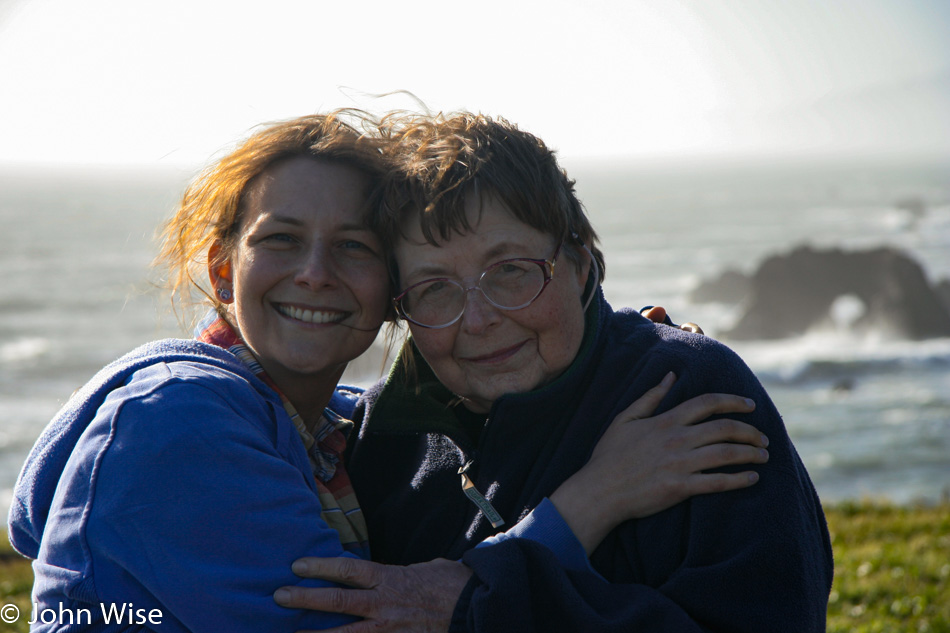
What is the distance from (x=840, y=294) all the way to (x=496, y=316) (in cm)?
4148

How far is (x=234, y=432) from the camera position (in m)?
2.18

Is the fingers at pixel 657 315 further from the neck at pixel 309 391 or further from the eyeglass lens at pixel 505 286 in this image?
the neck at pixel 309 391

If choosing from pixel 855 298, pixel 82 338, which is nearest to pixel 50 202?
pixel 82 338

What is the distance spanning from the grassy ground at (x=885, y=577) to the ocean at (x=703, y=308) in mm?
3345

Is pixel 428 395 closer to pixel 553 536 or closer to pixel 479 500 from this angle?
pixel 479 500

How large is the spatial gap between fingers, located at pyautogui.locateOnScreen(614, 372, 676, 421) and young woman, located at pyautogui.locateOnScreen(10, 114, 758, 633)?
0.17 m

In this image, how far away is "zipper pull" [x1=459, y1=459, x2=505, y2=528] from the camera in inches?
101

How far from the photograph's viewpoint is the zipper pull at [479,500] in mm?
2562

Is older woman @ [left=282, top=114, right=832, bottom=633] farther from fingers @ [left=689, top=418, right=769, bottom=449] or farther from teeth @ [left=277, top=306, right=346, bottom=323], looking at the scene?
teeth @ [left=277, top=306, right=346, bottom=323]

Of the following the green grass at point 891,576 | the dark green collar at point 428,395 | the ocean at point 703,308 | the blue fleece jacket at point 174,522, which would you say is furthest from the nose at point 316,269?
the green grass at point 891,576

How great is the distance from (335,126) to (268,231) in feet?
1.60

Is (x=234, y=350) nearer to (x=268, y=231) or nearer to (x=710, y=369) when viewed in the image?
(x=268, y=231)

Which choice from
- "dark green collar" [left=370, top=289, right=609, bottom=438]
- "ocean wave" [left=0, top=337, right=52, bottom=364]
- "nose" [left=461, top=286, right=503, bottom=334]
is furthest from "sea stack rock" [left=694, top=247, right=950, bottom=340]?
"nose" [left=461, top=286, right=503, bottom=334]

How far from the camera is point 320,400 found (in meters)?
3.07
